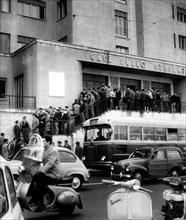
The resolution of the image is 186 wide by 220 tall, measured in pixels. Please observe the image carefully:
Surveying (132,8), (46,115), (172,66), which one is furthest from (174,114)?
(132,8)

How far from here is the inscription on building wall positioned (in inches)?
1146

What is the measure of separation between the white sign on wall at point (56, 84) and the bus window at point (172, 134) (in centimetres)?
933

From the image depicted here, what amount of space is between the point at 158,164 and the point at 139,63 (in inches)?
699

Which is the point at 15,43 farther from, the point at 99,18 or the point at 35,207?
the point at 35,207

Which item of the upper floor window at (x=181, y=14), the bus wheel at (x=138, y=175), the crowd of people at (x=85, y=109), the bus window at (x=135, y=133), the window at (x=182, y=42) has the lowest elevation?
the bus wheel at (x=138, y=175)

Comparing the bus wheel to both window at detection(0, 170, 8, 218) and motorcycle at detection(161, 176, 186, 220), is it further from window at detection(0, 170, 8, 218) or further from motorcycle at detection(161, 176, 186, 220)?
window at detection(0, 170, 8, 218)

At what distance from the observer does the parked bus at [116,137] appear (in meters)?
→ 18.4

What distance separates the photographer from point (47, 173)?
7.57m

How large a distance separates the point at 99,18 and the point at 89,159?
63.2 feet

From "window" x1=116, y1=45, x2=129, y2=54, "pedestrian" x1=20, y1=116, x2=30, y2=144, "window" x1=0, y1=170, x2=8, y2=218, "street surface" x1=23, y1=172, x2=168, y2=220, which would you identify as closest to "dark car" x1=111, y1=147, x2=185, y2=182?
"street surface" x1=23, y1=172, x2=168, y2=220

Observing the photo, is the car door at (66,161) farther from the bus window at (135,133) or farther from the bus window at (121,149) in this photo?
the bus window at (135,133)

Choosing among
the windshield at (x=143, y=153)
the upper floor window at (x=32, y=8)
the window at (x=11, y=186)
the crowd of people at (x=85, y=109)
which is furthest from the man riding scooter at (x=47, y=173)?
the upper floor window at (x=32, y=8)

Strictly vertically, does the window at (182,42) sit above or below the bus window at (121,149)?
above

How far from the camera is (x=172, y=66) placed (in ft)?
113
